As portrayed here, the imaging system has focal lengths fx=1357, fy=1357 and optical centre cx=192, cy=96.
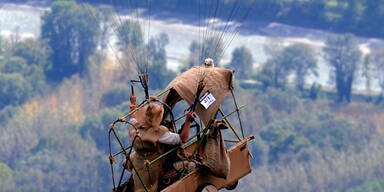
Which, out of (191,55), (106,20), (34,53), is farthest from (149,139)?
(34,53)

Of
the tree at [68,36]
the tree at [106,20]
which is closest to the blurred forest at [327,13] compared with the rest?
the tree at [68,36]

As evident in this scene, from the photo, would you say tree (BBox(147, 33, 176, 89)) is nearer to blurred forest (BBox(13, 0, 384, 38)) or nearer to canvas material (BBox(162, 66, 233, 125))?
blurred forest (BBox(13, 0, 384, 38))

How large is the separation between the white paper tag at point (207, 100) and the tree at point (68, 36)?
14193 centimetres

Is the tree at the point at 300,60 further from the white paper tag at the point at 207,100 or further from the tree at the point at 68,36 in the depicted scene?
the white paper tag at the point at 207,100

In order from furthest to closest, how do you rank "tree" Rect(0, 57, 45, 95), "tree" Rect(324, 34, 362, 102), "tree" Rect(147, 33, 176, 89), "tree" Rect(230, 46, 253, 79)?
"tree" Rect(230, 46, 253, 79) → "tree" Rect(0, 57, 45, 95) → "tree" Rect(324, 34, 362, 102) → "tree" Rect(147, 33, 176, 89)

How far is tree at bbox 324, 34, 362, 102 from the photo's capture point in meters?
159

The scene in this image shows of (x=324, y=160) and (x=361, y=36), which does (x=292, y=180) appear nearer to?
(x=324, y=160)

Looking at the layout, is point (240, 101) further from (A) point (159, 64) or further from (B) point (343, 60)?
(B) point (343, 60)

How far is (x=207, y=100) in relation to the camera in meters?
25.6

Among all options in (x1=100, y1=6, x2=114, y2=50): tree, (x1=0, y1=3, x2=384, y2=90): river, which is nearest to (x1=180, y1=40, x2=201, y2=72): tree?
(x1=0, y1=3, x2=384, y2=90): river

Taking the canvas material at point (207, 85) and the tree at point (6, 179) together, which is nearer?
the canvas material at point (207, 85)

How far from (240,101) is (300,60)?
25707 millimetres

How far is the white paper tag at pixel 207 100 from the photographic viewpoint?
25.5 meters

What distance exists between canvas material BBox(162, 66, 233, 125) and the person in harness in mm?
631
